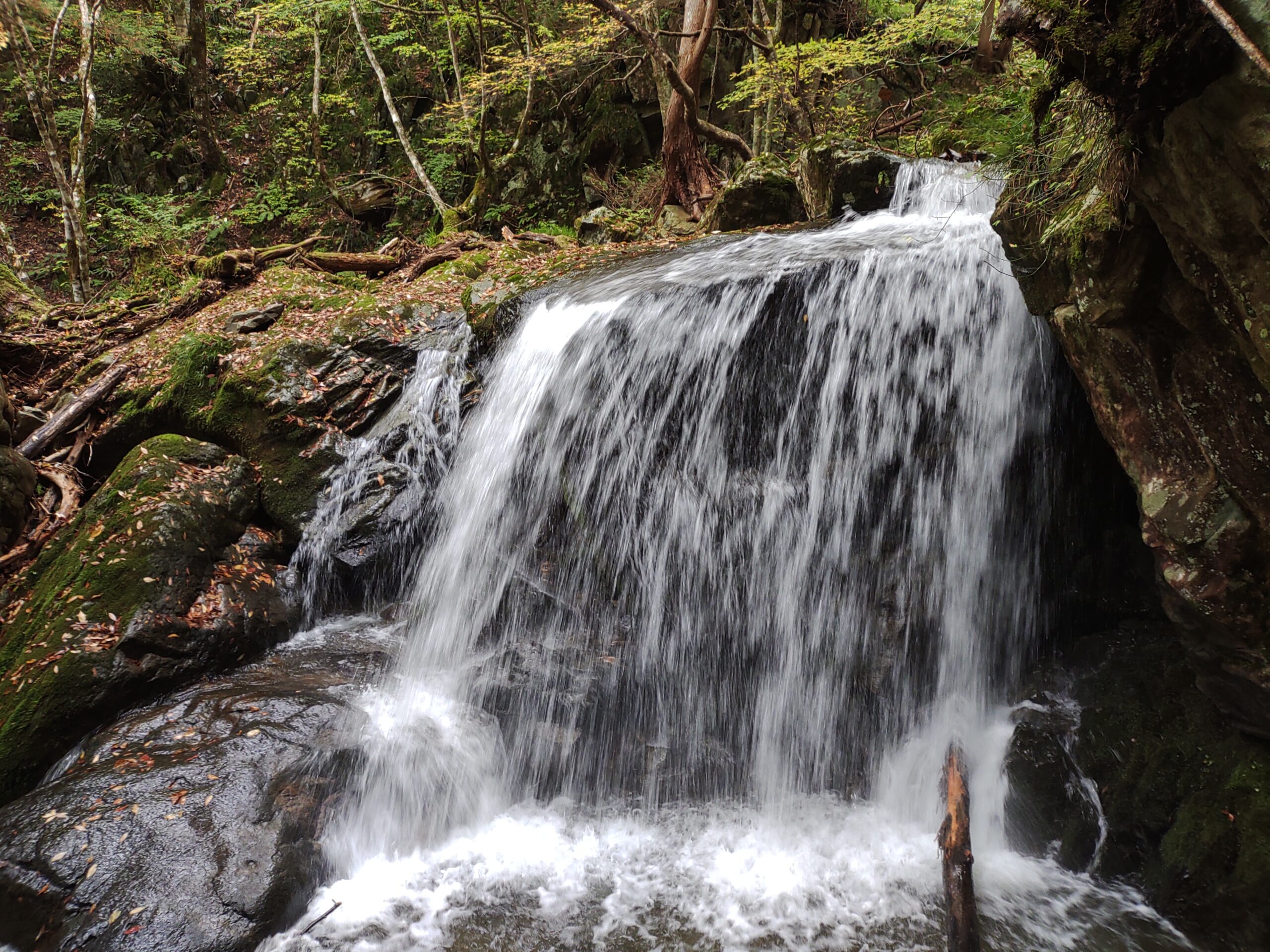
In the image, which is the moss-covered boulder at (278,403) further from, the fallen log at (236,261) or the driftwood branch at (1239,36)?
the driftwood branch at (1239,36)

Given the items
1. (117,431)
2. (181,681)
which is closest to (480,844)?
(181,681)

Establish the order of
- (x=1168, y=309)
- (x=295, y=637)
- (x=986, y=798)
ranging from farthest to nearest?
(x=295, y=637) → (x=986, y=798) → (x=1168, y=309)

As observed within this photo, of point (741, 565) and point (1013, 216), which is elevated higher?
point (1013, 216)

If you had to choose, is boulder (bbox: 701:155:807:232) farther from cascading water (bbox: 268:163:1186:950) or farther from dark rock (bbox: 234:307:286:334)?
dark rock (bbox: 234:307:286:334)

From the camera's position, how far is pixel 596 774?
4.67 metres

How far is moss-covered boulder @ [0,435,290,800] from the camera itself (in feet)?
13.8

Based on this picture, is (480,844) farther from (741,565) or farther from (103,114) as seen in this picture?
(103,114)

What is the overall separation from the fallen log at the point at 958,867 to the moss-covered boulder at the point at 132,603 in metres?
4.89

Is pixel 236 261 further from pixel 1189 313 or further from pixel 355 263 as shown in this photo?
pixel 1189 313

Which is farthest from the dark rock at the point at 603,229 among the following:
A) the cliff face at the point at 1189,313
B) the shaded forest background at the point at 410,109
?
the cliff face at the point at 1189,313

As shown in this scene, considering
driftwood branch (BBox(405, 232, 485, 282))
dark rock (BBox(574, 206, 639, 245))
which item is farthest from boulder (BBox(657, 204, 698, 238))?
driftwood branch (BBox(405, 232, 485, 282))

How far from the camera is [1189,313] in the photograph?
297 centimetres

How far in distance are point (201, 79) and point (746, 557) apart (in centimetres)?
1868

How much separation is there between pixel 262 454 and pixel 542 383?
2.77 metres
